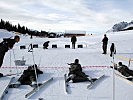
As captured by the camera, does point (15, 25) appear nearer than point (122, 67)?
No

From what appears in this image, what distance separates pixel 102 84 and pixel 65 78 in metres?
1.55


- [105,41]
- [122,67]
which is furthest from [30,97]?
[105,41]

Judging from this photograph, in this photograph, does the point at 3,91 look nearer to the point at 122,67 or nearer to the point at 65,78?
the point at 65,78

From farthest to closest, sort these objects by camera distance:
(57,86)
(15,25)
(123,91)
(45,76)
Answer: (15,25) < (45,76) < (57,86) < (123,91)

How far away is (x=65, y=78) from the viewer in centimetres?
1245

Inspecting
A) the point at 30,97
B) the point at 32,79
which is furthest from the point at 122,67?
the point at 30,97

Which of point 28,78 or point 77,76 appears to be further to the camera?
point 77,76

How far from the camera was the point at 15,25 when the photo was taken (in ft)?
310

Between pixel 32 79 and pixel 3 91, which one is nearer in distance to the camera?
pixel 3 91

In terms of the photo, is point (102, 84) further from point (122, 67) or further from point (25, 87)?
point (25, 87)

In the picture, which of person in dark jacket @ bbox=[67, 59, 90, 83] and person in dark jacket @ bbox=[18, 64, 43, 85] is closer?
person in dark jacket @ bbox=[18, 64, 43, 85]

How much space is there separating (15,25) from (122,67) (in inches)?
3299

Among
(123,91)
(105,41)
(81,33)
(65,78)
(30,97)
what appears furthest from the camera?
(81,33)

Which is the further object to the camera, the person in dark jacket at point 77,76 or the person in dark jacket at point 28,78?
the person in dark jacket at point 77,76
